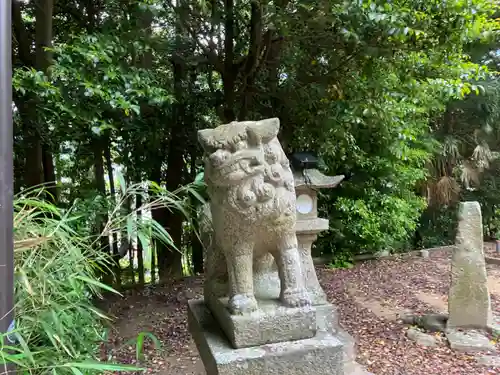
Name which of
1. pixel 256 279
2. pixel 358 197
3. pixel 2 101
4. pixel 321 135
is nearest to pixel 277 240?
pixel 256 279

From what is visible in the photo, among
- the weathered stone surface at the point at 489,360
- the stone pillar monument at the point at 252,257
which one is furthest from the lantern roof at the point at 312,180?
the stone pillar monument at the point at 252,257

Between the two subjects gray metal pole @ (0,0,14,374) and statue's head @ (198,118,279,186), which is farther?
statue's head @ (198,118,279,186)

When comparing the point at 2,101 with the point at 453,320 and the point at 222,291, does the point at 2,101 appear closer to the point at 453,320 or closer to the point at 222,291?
the point at 222,291

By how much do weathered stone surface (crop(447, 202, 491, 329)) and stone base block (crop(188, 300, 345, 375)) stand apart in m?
2.28

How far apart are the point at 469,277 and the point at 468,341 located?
0.48 m

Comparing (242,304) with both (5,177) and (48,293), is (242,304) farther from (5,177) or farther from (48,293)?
(5,177)

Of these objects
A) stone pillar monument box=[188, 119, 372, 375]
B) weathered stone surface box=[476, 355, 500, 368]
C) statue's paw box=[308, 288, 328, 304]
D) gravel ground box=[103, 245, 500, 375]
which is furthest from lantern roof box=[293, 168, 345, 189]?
stone pillar monument box=[188, 119, 372, 375]

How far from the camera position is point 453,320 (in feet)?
11.4

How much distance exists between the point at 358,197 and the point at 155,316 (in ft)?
9.86

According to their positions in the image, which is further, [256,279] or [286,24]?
[286,24]

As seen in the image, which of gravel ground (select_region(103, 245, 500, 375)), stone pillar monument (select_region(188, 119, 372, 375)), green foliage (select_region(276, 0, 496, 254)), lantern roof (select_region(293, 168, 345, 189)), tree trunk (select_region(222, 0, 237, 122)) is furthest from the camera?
tree trunk (select_region(222, 0, 237, 122))

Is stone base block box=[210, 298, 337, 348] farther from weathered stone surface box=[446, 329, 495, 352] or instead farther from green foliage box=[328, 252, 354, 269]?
green foliage box=[328, 252, 354, 269]

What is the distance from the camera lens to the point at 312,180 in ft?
11.4

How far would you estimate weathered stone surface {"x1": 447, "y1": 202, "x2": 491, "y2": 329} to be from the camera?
341cm
